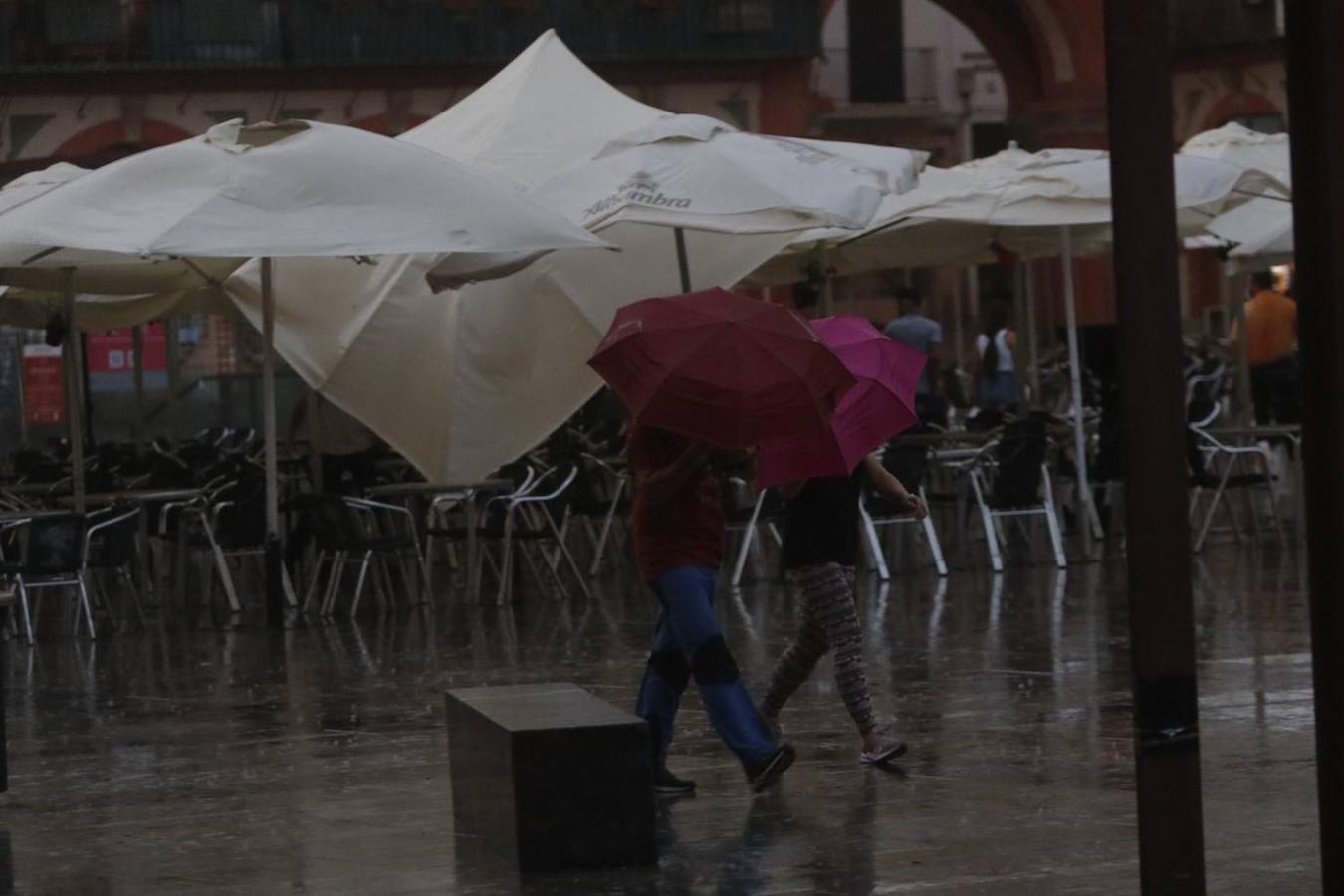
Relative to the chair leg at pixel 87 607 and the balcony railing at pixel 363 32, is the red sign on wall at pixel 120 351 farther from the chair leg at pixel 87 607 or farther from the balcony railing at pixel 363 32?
the chair leg at pixel 87 607

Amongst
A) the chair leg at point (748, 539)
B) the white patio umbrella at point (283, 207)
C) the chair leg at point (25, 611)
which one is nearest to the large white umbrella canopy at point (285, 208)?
the white patio umbrella at point (283, 207)

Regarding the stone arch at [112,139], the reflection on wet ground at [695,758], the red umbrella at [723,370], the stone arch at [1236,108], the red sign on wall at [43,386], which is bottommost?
the reflection on wet ground at [695,758]

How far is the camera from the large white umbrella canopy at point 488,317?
16.8 m

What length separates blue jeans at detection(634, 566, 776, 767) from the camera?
8680 millimetres

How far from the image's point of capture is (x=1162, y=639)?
5.31 m

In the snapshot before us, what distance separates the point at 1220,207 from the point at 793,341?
12.0 meters

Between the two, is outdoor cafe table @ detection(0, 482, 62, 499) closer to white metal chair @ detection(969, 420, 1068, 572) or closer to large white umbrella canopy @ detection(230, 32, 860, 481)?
large white umbrella canopy @ detection(230, 32, 860, 481)

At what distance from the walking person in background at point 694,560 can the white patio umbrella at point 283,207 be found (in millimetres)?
5430

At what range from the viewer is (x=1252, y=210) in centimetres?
2183

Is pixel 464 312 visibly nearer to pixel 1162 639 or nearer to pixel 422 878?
pixel 422 878

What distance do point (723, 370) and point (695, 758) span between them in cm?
199

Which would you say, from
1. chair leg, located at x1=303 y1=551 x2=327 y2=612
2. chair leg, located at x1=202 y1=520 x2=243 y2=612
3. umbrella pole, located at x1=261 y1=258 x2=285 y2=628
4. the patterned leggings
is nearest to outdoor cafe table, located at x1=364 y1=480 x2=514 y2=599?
chair leg, located at x1=303 y1=551 x2=327 y2=612

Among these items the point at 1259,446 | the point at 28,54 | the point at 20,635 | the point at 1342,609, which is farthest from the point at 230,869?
the point at 28,54

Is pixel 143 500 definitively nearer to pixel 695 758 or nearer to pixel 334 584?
pixel 334 584
